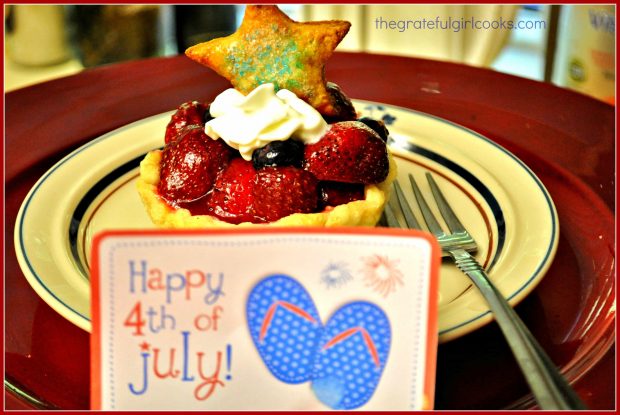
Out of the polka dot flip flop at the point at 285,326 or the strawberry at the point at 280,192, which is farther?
the strawberry at the point at 280,192

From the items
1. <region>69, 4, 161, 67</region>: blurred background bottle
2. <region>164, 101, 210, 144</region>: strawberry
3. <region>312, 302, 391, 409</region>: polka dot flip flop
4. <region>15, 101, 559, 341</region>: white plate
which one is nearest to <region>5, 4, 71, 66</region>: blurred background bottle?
<region>69, 4, 161, 67</region>: blurred background bottle

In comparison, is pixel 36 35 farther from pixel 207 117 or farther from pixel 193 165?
pixel 193 165

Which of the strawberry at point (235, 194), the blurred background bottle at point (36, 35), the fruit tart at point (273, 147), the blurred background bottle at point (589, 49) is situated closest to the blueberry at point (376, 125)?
the fruit tart at point (273, 147)

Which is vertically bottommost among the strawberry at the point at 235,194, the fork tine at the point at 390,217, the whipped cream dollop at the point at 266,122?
the fork tine at the point at 390,217

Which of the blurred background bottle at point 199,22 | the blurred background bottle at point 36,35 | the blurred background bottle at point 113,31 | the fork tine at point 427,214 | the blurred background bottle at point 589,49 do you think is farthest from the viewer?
the blurred background bottle at point 199,22

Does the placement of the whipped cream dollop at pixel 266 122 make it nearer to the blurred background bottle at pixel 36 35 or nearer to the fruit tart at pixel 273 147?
the fruit tart at pixel 273 147

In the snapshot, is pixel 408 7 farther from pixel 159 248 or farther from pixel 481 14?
pixel 159 248
